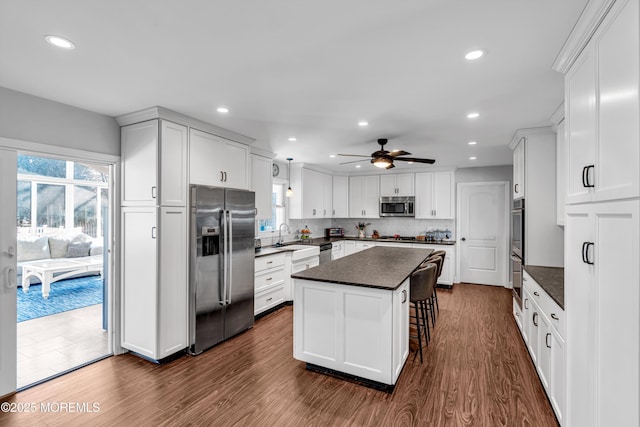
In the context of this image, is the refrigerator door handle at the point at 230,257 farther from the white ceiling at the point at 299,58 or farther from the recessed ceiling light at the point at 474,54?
the recessed ceiling light at the point at 474,54

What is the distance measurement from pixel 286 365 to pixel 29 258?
6.30 meters

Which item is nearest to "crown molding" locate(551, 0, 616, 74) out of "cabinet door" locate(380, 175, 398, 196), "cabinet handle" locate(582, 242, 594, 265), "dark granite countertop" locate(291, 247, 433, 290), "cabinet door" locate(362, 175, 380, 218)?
"cabinet handle" locate(582, 242, 594, 265)

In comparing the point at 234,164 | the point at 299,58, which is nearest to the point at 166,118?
the point at 234,164

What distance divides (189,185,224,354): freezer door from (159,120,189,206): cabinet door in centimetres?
15

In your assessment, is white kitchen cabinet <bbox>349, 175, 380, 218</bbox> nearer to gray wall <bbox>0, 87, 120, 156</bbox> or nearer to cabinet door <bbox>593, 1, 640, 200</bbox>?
gray wall <bbox>0, 87, 120, 156</bbox>

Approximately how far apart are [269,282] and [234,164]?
1794mm

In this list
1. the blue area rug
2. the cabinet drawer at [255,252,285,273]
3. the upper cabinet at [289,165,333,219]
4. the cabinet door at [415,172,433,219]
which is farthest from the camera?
the cabinet door at [415,172,433,219]

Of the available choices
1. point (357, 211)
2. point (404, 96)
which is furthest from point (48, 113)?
point (357, 211)

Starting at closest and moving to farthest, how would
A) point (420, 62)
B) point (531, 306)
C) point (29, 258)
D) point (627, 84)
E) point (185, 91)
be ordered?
point (627, 84), point (420, 62), point (185, 91), point (531, 306), point (29, 258)

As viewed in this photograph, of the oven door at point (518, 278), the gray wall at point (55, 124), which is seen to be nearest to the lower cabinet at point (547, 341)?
the oven door at point (518, 278)

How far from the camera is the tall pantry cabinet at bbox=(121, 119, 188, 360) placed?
301 centimetres

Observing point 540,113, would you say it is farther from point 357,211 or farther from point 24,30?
point 357,211

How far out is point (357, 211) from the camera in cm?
725

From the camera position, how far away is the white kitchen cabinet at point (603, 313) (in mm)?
1125
